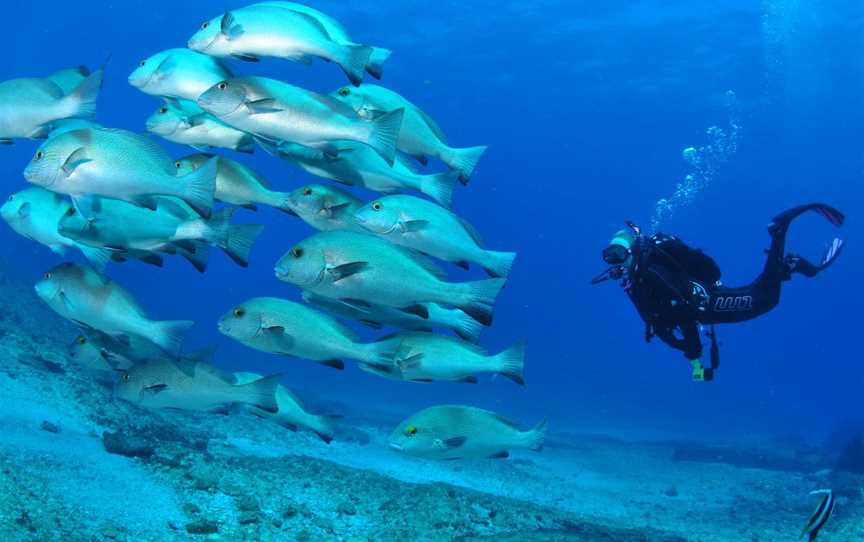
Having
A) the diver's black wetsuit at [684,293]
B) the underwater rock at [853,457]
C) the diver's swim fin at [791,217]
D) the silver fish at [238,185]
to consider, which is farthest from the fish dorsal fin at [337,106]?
the underwater rock at [853,457]

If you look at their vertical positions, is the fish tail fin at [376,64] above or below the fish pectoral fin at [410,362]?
above

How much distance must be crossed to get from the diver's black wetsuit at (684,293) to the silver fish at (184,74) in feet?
13.7

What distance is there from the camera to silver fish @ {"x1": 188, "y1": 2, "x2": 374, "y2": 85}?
4012mm

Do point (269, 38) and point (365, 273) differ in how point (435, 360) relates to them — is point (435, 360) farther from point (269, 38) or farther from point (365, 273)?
point (269, 38)

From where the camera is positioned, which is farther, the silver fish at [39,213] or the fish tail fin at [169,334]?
the silver fish at [39,213]

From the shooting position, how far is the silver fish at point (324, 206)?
444cm

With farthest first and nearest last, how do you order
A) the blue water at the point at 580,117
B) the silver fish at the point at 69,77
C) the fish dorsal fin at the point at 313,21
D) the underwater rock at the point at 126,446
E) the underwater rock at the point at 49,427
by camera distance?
the blue water at the point at 580,117, the underwater rock at the point at 49,427, the underwater rock at the point at 126,446, the silver fish at the point at 69,77, the fish dorsal fin at the point at 313,21

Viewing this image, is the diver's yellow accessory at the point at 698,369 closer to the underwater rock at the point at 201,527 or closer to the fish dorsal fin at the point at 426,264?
the fish dorsal fin at the point at 426,264

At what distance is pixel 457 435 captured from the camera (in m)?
4.92

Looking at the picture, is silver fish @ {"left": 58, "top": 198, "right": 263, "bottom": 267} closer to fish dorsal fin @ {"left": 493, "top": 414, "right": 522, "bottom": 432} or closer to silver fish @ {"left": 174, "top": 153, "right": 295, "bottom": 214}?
silver fish @ {"left": 174, "top": 153, "right": 295, "bottom": 214}

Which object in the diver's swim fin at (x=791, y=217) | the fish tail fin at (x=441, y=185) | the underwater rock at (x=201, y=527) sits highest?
the diver's swim fin at (x=791, y=217)

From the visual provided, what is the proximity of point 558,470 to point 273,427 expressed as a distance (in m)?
5.93

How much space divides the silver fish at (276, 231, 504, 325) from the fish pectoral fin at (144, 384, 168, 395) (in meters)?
1.28

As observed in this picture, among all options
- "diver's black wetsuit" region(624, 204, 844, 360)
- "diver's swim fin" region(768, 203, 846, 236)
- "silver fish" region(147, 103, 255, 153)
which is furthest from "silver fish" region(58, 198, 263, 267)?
"diver's swim fin" region(768, 203, 846, 236)
